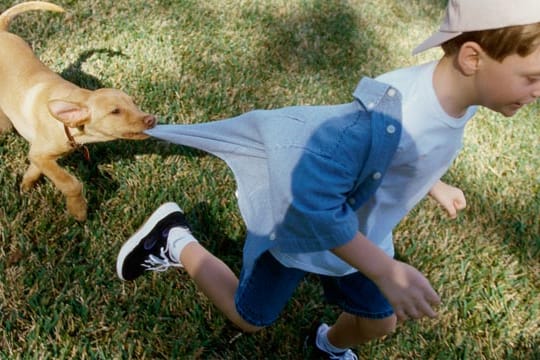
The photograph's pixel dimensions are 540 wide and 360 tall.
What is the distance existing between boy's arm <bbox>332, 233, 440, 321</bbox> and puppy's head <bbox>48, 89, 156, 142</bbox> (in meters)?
1.20

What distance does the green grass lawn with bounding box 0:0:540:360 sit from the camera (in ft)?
7.22

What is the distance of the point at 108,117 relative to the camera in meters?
2.30

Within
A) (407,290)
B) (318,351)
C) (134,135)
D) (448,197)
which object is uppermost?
(407,290)

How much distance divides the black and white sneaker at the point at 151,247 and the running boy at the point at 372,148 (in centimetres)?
58

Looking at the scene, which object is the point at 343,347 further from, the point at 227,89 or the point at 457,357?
the point at 227,89

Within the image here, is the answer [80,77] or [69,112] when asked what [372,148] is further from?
[80,77]

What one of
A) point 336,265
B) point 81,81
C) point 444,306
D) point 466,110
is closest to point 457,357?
point 444,306

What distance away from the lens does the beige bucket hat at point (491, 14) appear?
1380 mm

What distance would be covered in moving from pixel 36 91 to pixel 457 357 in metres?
2.11

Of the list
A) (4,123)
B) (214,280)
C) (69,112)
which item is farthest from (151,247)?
(4,123)

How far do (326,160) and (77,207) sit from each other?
1.38m

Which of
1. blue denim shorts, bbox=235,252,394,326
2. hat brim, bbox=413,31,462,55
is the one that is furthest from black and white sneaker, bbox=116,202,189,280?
hat brim, bbox=413,31,462,55

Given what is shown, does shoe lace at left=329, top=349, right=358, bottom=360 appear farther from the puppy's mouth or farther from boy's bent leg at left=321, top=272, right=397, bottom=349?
the puppy's mouth

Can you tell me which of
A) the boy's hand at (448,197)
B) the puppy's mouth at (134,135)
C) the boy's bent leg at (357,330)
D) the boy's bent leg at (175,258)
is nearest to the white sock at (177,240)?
the boy's bent leg at (175,258)
